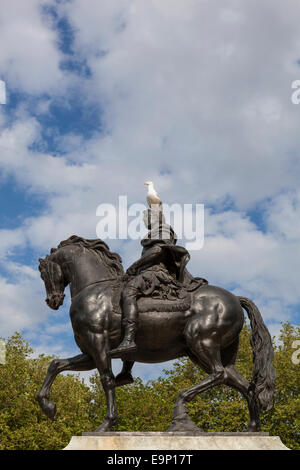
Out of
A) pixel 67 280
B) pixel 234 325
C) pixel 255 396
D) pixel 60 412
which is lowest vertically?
pixel 60 412

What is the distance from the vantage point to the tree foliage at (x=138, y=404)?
22156 mm

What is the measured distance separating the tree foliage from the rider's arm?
15.0m

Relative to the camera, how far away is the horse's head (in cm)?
949

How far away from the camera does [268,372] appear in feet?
28.0

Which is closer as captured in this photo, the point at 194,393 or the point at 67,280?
the point at 194,393

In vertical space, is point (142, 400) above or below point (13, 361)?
below

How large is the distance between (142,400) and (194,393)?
1799 cm

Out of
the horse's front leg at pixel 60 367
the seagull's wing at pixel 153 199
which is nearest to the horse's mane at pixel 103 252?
the seagull's wing at pixel 153 199

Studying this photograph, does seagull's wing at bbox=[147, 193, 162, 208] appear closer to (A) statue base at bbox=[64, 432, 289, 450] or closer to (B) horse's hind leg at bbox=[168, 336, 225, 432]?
(B) horse's hind leg at bbox=[168, 336, 225, 432]

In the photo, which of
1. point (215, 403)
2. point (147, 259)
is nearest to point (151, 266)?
point (147, 259)

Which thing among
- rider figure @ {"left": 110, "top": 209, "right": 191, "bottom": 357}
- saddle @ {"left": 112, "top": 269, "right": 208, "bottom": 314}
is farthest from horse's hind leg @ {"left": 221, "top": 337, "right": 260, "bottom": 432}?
rider figure @ {"left": 110, "top": 209, "right": 191, "bottom": 357}
